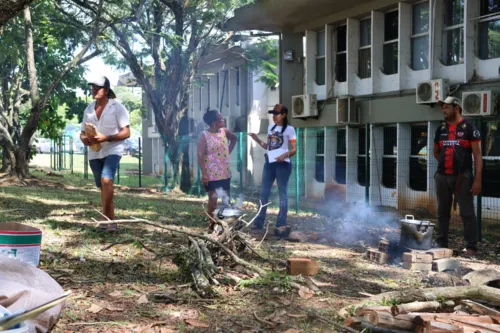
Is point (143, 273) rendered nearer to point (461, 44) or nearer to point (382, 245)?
point (382, 245)

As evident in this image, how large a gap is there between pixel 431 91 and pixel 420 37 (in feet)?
5.70

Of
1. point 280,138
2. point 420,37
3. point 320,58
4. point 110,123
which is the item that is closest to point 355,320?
point 110,123

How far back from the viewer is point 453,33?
12117 mm

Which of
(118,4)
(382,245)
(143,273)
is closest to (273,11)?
(118,4)

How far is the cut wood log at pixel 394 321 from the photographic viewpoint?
3.75 meters

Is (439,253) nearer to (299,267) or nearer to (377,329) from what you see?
(299,267)

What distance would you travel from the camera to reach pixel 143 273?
550 cm

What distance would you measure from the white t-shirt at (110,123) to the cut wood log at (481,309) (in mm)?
4294

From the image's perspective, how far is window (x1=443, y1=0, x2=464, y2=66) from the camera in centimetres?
1190

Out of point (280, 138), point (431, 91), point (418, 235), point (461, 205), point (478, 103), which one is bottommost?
point (418, 235)

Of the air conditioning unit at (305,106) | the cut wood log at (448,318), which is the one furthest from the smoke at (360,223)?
the cut wood log at (448,318)

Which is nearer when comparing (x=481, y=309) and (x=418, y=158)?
(x=481, y=309)

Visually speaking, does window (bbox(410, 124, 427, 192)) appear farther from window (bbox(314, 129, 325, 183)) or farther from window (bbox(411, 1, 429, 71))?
window (bbox(314, 129, 325, 183))

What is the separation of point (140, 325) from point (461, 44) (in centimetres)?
989
